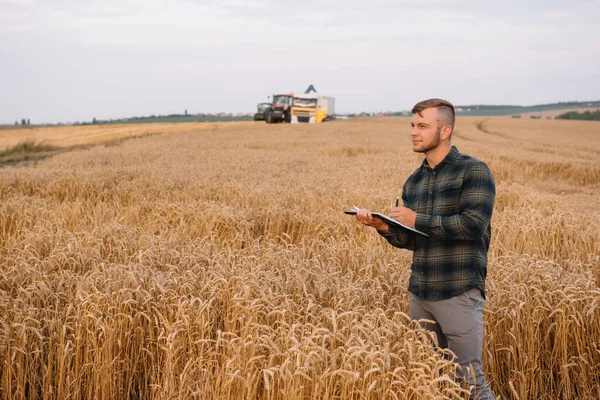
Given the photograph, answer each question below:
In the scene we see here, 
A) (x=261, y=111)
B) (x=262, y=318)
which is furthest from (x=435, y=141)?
(x=261, y=111)

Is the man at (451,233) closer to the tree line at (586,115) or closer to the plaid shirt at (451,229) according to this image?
the plaid shirt at (451,229)

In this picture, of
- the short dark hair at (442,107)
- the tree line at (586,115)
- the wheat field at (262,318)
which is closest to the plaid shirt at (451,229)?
the short dark hair at (442,107)

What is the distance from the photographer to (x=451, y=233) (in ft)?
10.2

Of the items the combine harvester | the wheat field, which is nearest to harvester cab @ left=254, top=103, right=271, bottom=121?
the combine harvester

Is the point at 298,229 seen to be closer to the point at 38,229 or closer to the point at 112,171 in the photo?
the point at 38,229

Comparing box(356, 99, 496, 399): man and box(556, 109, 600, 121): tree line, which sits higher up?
box(556, 109, 600, 121): tree line

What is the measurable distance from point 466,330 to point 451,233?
0.60 m

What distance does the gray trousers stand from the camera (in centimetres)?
316

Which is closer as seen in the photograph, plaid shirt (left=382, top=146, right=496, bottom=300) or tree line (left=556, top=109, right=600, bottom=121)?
plaid shirt (left=382, top=146, right=496, bottom=300)

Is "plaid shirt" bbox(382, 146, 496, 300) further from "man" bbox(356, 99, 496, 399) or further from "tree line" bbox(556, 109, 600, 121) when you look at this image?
"tree line" bbox(556, 109, 600, 121)

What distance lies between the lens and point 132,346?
12.4ft

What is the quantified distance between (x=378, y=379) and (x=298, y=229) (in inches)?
202

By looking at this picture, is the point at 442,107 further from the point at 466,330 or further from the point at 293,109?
the point at 293,109

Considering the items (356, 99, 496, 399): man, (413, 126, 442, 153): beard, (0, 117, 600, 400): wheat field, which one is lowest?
(0, 117, 600, 400): wheat field
